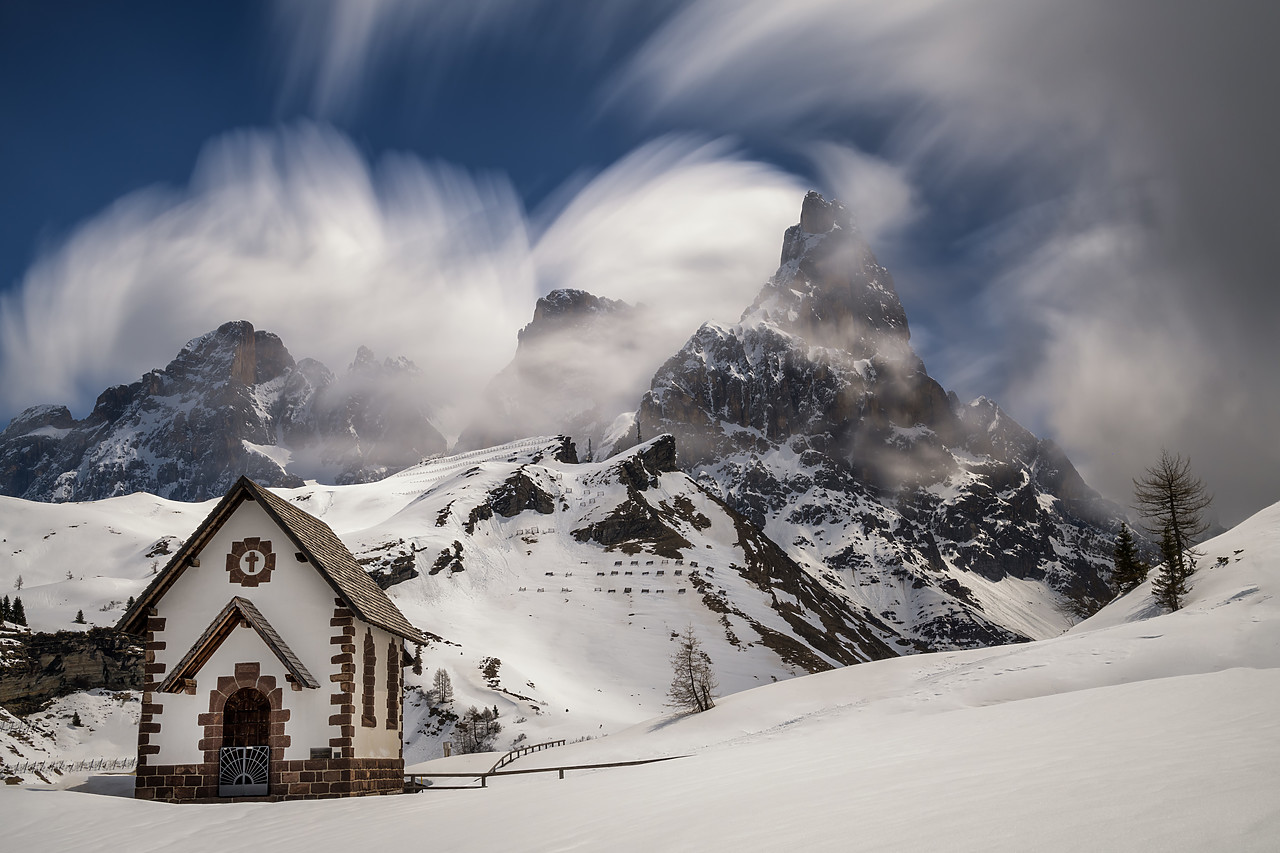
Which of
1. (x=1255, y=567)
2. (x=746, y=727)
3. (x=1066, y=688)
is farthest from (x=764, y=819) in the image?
(x=1255, y=567)

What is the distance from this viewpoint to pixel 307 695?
2250 centimetres

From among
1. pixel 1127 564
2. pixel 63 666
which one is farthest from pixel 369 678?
pixel 63 666

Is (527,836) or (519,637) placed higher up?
(519,637)

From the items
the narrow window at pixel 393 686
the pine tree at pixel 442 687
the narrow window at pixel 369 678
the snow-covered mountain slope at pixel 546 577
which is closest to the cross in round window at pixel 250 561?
the narrow window at pixel 369 678

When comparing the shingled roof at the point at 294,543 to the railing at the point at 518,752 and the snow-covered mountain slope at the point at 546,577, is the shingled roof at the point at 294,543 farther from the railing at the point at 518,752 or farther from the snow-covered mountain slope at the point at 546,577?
the snow-covered mountain slope at the point at 546,577

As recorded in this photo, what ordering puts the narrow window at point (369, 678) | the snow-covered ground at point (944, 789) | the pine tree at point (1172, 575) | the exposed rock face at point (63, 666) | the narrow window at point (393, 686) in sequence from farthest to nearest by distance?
the exposed rock face at point (63, 666)
the pine tree at point (1172, 575)
the narrow window at point (393, 686)
the narrow window at point (369, 678)
the snow-covered ground at point (944, 789)

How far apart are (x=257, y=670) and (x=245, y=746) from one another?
193 cm

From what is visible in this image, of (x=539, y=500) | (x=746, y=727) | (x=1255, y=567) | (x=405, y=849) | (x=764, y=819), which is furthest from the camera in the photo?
(x=539, y=500)

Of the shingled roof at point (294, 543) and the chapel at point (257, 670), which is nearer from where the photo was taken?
the chapel at point (257, 670)

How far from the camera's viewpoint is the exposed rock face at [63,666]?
72750 mm

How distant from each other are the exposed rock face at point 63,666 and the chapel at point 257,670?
61764mm

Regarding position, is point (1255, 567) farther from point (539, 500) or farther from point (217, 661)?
point (539, 500)

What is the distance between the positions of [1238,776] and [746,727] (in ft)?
114

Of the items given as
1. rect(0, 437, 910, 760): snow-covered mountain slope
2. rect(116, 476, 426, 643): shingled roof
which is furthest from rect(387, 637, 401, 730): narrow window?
rect(0, 437, 910, 760): snow-covered mountain slope
